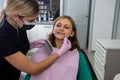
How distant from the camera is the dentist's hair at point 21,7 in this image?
120cm

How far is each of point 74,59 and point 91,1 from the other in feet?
9.31

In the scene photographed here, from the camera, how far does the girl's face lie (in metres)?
1.58

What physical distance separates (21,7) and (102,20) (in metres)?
3.13

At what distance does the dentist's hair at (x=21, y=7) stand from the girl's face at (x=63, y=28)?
0.39 metres

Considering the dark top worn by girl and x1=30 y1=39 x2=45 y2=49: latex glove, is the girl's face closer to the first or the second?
x1=30 y1=39 x2=45 y2=49: latex glove

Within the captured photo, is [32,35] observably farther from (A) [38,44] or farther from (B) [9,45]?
(B) [9,45]

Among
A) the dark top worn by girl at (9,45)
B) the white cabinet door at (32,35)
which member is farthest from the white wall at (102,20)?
the dark top worn by girl at (9,45)

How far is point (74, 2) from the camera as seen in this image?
3969 millimetres

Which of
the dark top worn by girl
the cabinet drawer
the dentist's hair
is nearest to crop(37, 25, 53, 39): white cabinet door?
the cabinet drawer

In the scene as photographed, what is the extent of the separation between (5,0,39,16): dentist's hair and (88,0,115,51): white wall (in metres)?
2.96

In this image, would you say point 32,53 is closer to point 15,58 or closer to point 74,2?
point 15,58

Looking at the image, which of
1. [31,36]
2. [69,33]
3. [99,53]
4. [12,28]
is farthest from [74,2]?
[12,28]

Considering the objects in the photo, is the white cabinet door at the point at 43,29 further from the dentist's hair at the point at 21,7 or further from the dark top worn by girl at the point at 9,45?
the dentist's hair at the point at 21,7

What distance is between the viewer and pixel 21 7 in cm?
121
